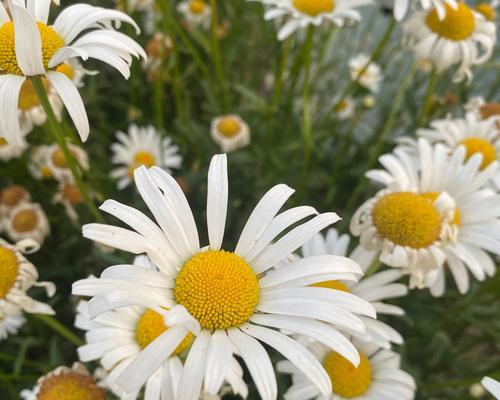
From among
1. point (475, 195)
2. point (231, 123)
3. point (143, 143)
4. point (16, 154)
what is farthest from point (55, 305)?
point (475, 195)

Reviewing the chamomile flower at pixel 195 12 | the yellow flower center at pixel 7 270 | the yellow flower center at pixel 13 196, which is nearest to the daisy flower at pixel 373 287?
the yellow flower center at pixel 7 270

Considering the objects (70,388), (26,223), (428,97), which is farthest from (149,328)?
(428,97)

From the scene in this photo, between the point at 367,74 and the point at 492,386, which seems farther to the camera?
the point at 367,74

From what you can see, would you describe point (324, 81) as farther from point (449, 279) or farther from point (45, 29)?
point (45, 29)

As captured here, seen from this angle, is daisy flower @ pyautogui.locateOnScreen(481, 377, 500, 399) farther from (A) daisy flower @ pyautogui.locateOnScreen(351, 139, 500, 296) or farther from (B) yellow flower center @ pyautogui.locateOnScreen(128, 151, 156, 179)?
(B) yellow flower center @ pyautogui.locateOnScreen(128, 151, 156, 179)

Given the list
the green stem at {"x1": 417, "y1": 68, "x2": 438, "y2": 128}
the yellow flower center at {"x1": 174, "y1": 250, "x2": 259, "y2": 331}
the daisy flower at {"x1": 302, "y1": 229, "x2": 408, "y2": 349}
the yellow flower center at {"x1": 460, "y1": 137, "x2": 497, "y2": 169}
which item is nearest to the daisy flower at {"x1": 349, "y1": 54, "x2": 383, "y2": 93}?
the green stem at {"x1": 417, "y1": 68, "x2": 438, "y2": 128}

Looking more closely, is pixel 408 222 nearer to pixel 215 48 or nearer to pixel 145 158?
pixel 215 48
